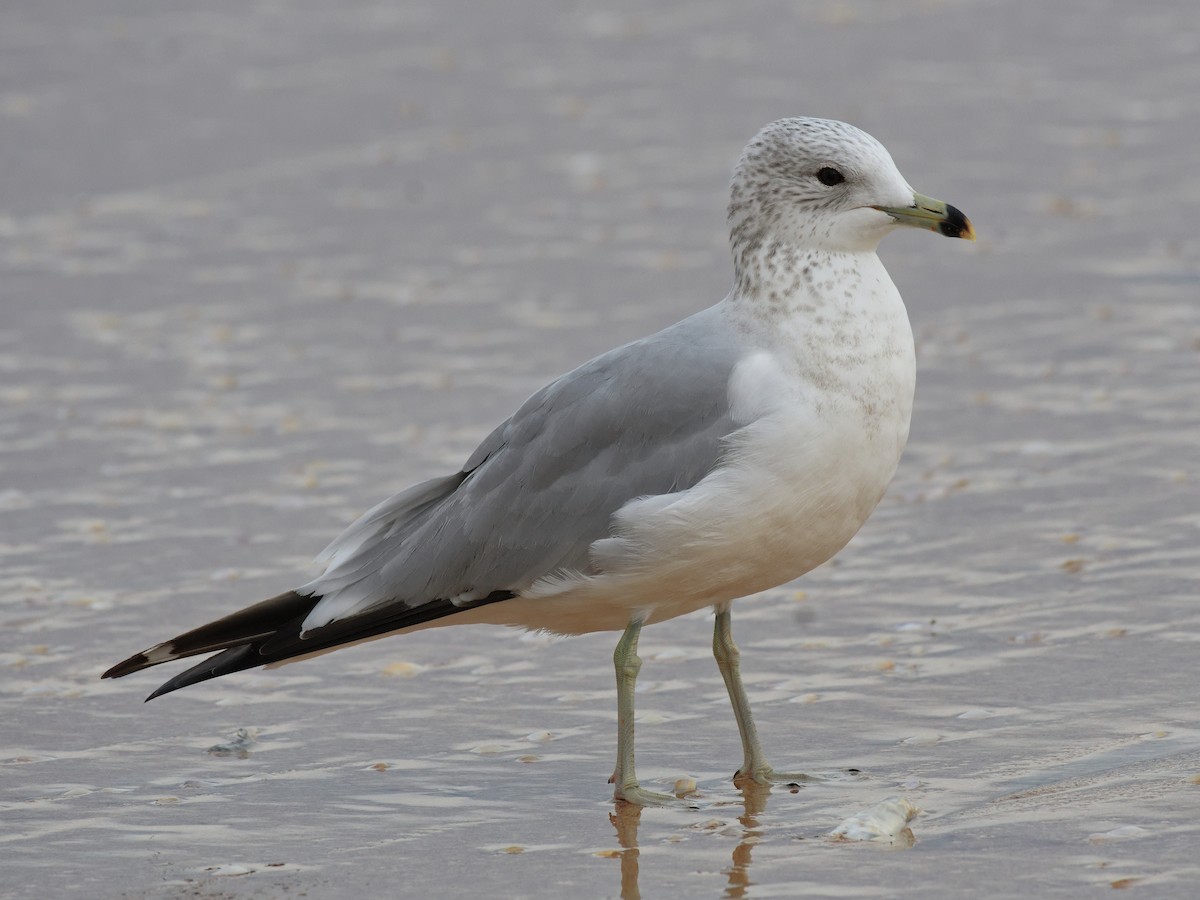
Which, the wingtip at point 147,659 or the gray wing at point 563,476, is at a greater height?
the gray wing at point 563,476

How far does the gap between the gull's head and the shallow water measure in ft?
4.63

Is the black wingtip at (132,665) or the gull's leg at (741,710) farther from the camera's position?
the black wingtip at (132,665)

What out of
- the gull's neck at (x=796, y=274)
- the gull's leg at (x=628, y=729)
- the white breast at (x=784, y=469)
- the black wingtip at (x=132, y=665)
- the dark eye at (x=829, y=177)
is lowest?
the gull's leg at (x=628, y=729)

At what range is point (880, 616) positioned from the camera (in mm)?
6574

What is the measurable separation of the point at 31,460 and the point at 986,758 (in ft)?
14.9

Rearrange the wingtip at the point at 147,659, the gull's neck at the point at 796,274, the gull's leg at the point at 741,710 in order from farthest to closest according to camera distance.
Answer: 1. the wingtip at the point at 147,659
2. the gull's leg at the point at 741,710
3. the gull's neck at the point at 796,274

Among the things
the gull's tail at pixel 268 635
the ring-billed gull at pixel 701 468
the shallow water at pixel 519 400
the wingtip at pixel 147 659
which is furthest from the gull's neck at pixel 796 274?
the wingtip at pixel 147 659

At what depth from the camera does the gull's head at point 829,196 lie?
5.35m

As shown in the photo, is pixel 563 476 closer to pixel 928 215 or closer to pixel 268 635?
pixel 268 635

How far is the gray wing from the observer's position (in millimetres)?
5309

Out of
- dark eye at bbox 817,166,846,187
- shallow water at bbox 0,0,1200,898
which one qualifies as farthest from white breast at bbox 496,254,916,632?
shallow water at bbox 0,0,1200,898

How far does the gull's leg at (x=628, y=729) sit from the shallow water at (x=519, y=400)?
3.2 inches

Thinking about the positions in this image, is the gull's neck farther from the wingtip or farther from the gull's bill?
the wingtip

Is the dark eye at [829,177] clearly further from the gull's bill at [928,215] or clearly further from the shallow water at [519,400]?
the shallow water at [519,400]
